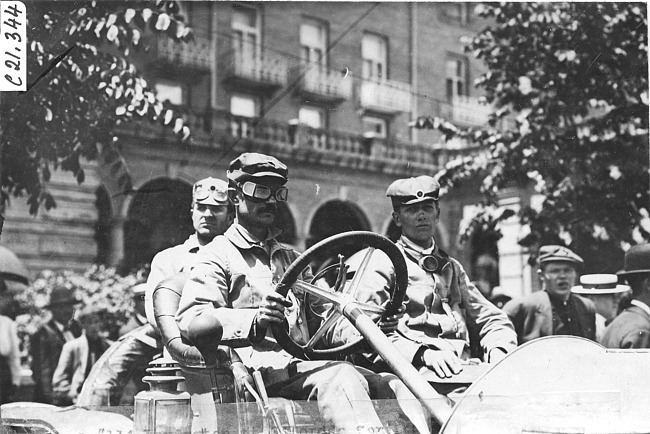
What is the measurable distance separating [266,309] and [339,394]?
16.5 inches

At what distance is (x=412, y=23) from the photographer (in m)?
8.46

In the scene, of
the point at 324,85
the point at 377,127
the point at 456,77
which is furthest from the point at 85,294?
the point at 456,77

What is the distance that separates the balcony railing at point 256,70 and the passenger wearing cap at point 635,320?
12.0ft

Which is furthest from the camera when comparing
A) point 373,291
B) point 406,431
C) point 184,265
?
point 184,265

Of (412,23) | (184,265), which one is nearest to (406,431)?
(184,265)

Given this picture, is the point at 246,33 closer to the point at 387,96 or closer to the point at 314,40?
the point at 314,40

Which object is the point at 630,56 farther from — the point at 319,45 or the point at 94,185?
the point at 94,185

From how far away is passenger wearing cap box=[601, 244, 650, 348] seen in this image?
5.16 m

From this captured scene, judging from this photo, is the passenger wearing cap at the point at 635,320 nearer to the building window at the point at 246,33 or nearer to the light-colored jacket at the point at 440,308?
the light-colored jacket at the point at 440,308

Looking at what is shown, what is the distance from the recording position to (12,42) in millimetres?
4422

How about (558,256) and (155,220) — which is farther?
(155,220)

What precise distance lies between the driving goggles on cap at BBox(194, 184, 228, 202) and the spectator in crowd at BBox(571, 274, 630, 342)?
3062mm

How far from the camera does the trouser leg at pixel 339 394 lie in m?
3.06

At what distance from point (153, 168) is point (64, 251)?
130cm
